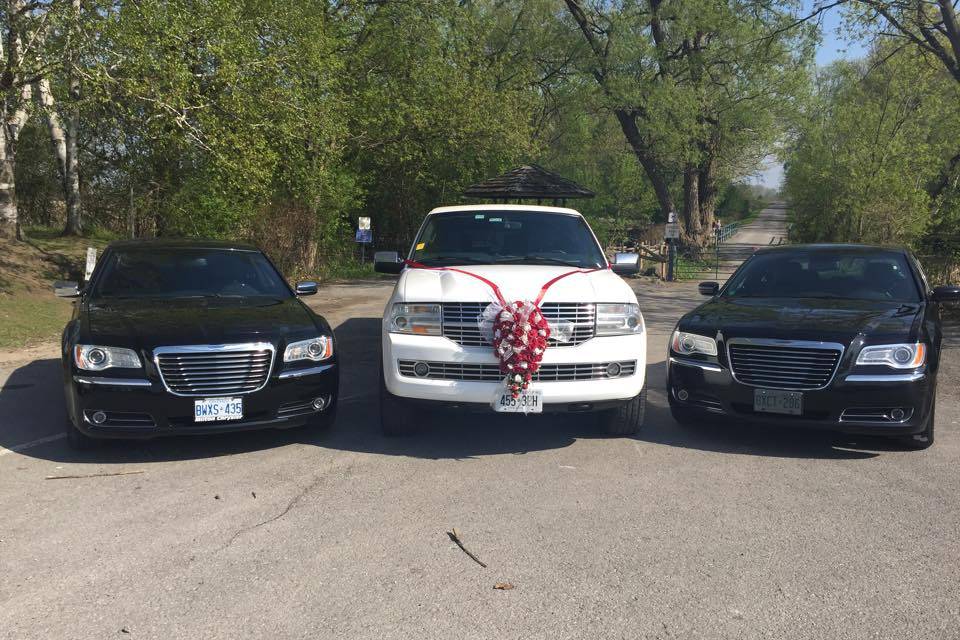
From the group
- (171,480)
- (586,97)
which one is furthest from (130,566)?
(586,97)

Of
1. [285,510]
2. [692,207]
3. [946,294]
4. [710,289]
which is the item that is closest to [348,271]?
[692,207]

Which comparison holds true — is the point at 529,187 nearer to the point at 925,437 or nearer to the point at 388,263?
the point at 388,263

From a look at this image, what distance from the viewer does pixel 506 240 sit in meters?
7.54

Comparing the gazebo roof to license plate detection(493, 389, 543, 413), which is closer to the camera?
license plate detection(493, 389, 543, 413)

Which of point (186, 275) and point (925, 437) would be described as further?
point (186, 275)

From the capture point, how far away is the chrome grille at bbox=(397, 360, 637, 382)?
590cm

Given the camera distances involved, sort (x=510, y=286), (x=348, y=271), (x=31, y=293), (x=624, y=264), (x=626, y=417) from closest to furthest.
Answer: (x=510, y=286) < (x=626, y=417) < (x=624, y=264) < (x=31, y=293) < (x=348, y=271)

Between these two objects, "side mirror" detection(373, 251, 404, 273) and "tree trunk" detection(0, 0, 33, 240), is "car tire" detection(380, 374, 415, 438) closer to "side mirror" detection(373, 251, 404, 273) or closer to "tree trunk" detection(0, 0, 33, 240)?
"side mirror" detection(373, 251, 404, 273)

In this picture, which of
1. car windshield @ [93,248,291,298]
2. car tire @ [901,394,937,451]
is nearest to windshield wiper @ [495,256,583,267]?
car windshield @ [93,248,291,298]

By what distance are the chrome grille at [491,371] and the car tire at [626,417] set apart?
1.84 feet

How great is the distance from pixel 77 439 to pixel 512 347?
3379mm

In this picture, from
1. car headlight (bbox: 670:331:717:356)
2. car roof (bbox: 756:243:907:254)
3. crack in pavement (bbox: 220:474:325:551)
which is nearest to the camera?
crack in pavement (bbox: 220:474:325:551)

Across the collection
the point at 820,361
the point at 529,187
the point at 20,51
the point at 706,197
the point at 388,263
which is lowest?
the point at 820,361

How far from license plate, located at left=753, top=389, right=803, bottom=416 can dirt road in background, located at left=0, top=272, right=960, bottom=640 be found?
381 millimetres
